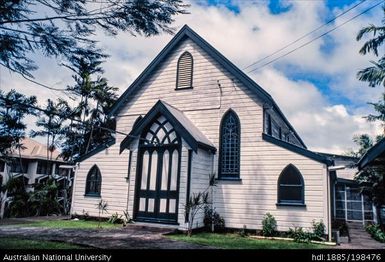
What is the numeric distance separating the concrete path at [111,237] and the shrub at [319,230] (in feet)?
15.2

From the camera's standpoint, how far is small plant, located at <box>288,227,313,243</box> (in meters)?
10.8

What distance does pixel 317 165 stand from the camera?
11305 mm

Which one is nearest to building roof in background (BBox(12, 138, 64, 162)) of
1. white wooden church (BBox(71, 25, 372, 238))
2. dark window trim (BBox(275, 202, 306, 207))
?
white wooden church (BBox(71, 25, 372, 238))

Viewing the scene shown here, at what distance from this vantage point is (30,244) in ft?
26.0

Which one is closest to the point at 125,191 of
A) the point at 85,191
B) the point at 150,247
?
the point at 85,191

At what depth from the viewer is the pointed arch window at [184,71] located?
1491cm

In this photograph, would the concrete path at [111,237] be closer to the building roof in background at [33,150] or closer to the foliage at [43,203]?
the foliage at [43,203]

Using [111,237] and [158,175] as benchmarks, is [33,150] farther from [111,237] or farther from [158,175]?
[111,237]

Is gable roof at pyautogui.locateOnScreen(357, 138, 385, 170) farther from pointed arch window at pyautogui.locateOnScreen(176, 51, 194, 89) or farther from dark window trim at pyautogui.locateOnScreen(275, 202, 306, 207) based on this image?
pointed arch window at pyautogui.locateOnScreen(176, 51, 194, 89)

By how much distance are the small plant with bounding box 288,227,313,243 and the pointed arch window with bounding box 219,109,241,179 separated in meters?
3.05

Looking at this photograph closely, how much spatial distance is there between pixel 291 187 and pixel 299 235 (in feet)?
5.81
